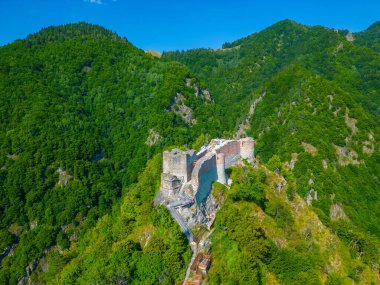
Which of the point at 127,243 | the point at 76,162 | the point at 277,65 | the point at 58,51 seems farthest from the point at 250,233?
the point at 277,65

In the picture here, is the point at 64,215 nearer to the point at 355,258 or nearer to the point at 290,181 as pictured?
the point at 290,181

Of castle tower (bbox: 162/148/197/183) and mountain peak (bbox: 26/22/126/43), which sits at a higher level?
mountain peak (bbox: 26/22/126/43)

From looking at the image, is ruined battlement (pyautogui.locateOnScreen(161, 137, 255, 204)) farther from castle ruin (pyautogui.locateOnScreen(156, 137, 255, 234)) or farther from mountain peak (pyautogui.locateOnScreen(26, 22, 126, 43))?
mountain peak (pyautogui.locateOnScreen(26, 22, 126, 43))

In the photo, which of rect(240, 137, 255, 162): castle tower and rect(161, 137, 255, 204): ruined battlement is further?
rect(240, 137, 255, 162): castle tower

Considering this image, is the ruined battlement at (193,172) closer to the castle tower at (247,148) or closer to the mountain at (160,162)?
the mountain at (160,162)

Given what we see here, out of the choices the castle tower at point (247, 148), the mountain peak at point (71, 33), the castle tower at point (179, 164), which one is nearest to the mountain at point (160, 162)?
the mountain peak at point (71, 33)

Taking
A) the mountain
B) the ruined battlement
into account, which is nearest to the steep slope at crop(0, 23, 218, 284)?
the mountain

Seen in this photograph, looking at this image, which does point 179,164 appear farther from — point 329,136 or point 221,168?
point 329,136
